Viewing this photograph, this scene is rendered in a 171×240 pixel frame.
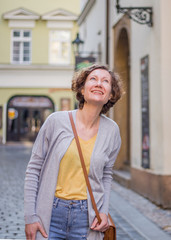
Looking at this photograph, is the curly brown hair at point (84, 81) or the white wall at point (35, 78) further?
the white wall at point (35, 78)

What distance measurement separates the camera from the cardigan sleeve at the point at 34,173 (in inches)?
87.2

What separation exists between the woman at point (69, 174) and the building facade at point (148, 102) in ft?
11.7

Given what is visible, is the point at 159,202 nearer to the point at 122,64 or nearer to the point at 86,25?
the point at 122,64

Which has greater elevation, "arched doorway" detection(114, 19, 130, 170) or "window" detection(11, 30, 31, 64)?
"window" detection(11, 30, 31, 64)

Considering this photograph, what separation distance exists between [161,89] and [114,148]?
482 cm

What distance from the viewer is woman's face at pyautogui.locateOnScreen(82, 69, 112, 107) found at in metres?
2.35

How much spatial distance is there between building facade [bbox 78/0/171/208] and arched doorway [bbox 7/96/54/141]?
55.1 ft

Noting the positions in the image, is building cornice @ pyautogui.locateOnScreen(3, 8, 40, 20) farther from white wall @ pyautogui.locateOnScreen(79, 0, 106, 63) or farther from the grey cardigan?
the grey cardigan

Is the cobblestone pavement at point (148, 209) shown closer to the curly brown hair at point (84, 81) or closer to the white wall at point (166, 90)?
the white wall at point (166, 90)

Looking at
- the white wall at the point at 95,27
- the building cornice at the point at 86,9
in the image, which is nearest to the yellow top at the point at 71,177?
the white wall at the point at 95,27

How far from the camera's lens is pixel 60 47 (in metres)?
27.3

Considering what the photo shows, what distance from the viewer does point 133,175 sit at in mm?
8891

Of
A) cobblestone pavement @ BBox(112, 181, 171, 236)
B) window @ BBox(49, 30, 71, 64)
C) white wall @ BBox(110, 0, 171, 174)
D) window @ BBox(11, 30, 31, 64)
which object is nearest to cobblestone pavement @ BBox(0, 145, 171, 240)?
cobblestone pavement @ BBox(112, 181, 171, 236)

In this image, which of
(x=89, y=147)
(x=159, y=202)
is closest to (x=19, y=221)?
(x=159, y=202)
